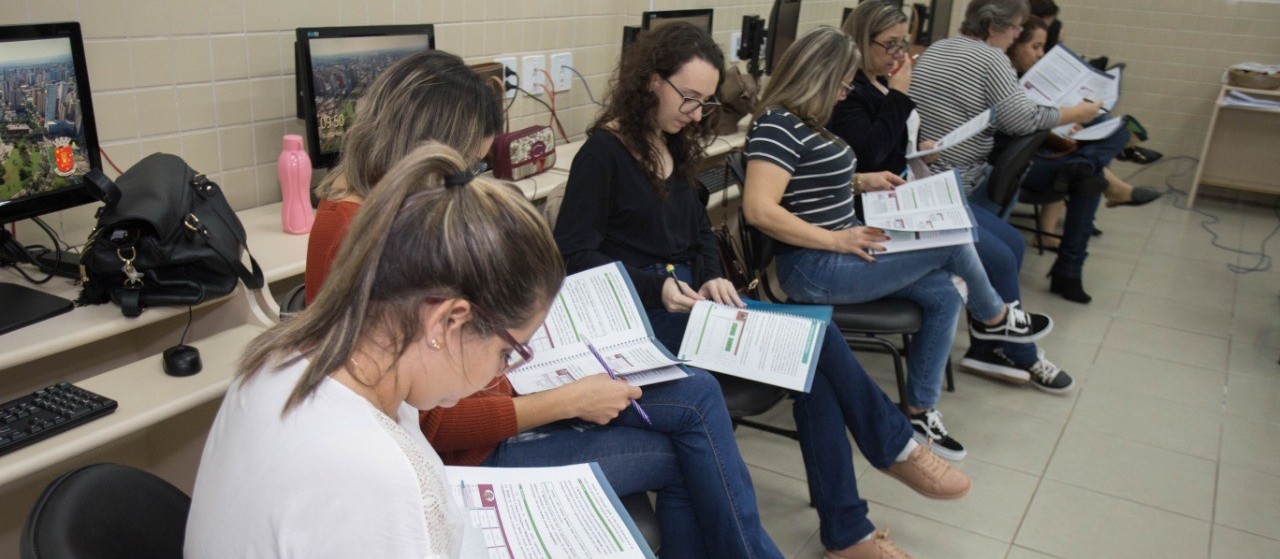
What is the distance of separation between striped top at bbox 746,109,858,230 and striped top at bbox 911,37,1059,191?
983 mm

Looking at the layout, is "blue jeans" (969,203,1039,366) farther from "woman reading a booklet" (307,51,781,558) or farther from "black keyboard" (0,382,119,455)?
"black keyboard" (0,382,119,455)

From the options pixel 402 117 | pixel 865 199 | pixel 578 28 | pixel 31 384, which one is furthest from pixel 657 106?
pixel 31 384

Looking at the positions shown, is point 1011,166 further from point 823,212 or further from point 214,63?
point 214,63

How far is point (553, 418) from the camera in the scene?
65.0 inches

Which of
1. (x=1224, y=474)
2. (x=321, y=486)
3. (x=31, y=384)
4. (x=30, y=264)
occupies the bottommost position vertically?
(x=1224, y=474)

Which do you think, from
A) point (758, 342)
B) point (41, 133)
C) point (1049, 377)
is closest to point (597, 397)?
point (758, 342)

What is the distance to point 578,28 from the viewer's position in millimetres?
3234

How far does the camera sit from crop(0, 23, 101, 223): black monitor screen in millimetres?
1594

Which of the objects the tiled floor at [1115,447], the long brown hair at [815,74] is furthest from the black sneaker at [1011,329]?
the long brown hair at [815,74]

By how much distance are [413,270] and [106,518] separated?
1.41 ft

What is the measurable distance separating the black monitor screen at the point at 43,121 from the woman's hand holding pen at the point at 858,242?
1737mm

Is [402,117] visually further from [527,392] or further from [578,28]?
[578,28]

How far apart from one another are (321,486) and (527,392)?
86 centimetres

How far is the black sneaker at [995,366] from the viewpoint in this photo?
326 centimetres
